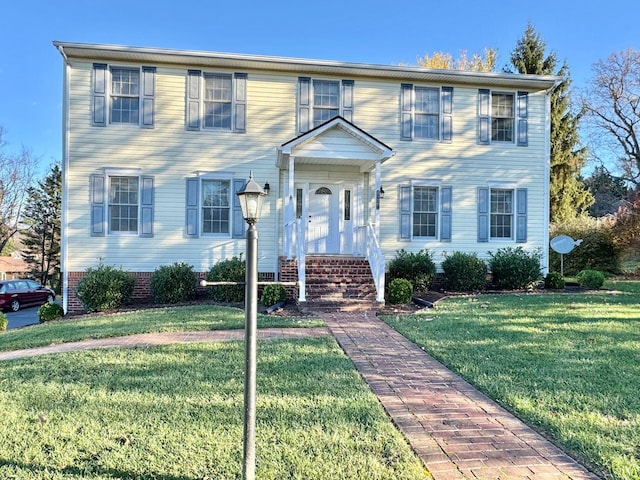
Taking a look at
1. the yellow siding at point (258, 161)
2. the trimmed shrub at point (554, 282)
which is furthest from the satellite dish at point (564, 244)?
the trimmed shrub at point (554, 282)

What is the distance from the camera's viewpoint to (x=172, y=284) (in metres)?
10.5

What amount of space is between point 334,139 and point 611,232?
44.9 ft

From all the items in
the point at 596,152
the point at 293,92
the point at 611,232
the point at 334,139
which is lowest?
the point at 611,232

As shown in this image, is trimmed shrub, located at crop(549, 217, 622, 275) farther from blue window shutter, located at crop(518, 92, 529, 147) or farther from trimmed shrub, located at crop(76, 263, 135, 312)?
trimmed shrub, located at crop(76, 263, 135, 312)

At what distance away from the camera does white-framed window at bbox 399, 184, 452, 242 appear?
12.3 metres

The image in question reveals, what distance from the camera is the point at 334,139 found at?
33.6 feet

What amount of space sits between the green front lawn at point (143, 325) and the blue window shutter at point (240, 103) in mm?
5239

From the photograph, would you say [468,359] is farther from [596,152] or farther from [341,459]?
[596,152]

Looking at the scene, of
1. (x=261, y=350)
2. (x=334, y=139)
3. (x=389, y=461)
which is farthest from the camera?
(x=334, y=139)

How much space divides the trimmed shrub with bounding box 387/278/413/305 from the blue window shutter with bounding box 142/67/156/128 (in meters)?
7.67

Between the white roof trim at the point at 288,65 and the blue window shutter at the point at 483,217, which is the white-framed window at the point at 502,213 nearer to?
the blue window shutter at the point at 483,217

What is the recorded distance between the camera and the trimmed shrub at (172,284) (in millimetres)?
10492

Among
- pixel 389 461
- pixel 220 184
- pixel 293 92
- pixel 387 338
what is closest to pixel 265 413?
pixel 389 461

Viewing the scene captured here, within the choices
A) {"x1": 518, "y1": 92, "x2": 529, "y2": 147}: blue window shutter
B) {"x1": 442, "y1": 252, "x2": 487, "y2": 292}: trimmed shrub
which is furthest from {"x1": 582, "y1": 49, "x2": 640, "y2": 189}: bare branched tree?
{"x1": 442, "y1": 252, "x2": 487, "y2": 292}: trimmed shrub
